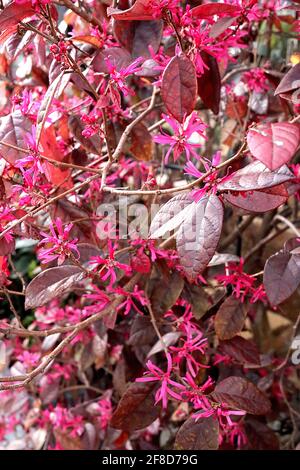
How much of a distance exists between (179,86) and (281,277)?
0.29 m

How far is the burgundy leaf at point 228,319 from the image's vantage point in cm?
90

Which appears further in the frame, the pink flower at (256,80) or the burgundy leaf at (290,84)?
the pink flower at (256,80)

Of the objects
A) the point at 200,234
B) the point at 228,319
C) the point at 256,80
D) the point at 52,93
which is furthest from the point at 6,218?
the point at 256,80

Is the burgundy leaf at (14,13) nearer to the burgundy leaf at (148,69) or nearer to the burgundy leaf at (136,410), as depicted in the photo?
the burgundy leaf at (148,69)

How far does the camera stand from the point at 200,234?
1.95ft

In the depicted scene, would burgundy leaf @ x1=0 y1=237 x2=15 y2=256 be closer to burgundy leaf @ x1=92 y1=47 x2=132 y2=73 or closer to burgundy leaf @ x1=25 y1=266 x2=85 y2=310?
burgundy leaf @ x1=25 y1=266 x2=85 y2=310

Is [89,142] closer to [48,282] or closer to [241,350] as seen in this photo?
[48,282]

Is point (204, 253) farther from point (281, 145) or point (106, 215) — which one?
point (106, 215)

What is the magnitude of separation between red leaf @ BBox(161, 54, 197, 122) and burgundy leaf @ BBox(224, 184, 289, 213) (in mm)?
109

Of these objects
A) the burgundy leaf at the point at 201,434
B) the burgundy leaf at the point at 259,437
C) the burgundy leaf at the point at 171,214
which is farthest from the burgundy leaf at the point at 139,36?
the burgundy leaf at the point at 259,437

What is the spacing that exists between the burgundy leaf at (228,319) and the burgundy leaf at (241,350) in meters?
0.06

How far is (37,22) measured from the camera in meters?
0.83

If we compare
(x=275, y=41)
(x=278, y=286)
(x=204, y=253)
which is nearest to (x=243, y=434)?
(x=278, y=286)

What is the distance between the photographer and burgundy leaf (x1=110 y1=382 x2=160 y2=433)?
86 cm
